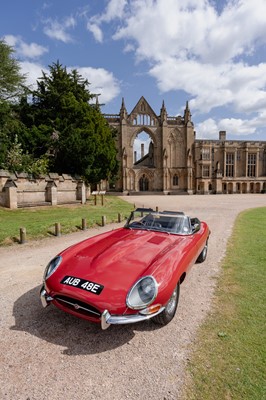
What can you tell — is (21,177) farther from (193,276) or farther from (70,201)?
(193,276)

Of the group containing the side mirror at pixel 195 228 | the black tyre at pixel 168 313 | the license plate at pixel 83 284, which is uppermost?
the side mirror at pixel 195 228

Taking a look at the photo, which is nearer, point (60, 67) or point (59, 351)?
point (59, 351)

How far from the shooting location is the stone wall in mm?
15529

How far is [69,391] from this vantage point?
7.07 ft

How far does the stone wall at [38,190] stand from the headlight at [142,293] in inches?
591

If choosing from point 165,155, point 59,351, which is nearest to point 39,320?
point 59,351

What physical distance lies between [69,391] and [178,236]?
9.83 ft

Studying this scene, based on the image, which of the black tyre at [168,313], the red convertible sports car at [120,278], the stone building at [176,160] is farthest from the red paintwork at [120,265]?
the stone building at [176,160]

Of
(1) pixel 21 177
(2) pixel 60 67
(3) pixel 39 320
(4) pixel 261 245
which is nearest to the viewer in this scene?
(3) pixel 39 320

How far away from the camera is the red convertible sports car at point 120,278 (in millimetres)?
2715

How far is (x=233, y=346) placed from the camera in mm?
2805

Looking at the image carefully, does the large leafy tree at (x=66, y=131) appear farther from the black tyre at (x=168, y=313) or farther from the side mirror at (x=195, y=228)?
the black tyre at (x=168, y=313)

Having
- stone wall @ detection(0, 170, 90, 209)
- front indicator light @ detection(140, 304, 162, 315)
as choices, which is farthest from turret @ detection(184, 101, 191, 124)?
front indicator light @ detection(140, 304, 162, 315)

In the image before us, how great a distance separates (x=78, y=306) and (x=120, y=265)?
76cm
